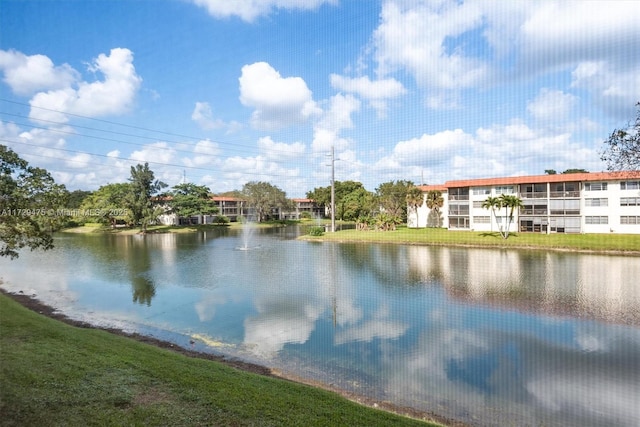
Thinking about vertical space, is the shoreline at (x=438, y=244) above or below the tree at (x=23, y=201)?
below

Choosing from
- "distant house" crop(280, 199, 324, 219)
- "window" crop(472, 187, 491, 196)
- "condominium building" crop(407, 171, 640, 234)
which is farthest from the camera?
"distant house" crop(280, 199, 324, 219)

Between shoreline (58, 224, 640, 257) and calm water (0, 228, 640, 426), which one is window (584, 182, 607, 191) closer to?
shoreline (58, 224, 640, 257)

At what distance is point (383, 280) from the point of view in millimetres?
9750

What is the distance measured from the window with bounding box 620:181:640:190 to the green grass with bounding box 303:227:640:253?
87.5 inches

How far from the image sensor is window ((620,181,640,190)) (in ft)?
54.3

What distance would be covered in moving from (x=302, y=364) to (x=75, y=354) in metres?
2.50

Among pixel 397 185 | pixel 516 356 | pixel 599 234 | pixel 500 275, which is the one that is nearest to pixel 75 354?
pixel 516 356

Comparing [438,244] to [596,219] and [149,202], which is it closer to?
[596,219]

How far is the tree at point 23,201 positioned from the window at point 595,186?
21.1 m

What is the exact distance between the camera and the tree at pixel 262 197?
Result: 116 feet

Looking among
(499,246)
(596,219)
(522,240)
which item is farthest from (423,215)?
(596,219)

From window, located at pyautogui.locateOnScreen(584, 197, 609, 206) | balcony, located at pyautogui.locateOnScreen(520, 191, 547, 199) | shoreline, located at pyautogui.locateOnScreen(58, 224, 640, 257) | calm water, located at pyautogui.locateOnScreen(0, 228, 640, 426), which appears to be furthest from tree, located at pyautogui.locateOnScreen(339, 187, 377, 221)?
calm water, located at pyautogui.locateOnScreen(0, 228, 640, 426)

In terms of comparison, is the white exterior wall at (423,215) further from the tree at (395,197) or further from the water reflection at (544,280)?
the water reflection at (544,280)

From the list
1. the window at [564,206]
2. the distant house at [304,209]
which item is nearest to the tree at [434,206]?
the window at [564,206]
